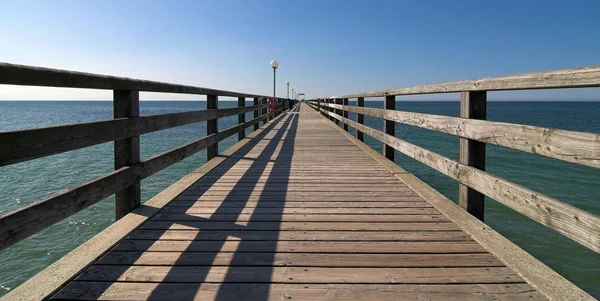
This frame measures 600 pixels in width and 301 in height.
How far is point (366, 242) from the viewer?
243cm

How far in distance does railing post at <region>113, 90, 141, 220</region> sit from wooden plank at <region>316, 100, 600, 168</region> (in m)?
2.66

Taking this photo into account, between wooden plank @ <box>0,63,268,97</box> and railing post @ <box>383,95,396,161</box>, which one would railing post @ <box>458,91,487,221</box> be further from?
wooden plank @ <box>0,63,268,97</box>

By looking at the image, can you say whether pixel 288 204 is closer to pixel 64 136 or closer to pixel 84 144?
→ pixel 84 144

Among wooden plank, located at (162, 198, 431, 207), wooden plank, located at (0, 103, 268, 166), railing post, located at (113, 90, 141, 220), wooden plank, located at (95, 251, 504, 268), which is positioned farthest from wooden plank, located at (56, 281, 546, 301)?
wooden plank, located at (162, 198, 431, 207)

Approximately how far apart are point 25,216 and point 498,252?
102 inches

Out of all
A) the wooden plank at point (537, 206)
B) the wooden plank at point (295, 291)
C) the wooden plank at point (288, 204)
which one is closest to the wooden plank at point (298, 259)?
the wooden plank at point (295, 291)

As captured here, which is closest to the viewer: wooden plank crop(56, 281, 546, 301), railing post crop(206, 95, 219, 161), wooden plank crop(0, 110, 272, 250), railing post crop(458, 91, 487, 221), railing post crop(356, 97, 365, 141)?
wooden plank crop(0, 110, 272, 250)

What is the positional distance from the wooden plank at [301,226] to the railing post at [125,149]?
329mm

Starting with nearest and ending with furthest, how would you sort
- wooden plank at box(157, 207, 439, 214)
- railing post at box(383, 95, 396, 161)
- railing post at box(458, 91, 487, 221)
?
railing post at box(458, 91, 487, 221), wooden plank at box(157, 207, 439, 214), railing post at box(383, 95, 396, 161)

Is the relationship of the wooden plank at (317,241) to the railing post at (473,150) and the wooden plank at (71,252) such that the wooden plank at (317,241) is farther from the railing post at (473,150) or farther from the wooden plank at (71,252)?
the railing post at (473,150)

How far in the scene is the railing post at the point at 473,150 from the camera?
9.19 feet

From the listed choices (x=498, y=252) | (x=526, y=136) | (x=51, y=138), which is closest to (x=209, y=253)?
(x=51, y=138)

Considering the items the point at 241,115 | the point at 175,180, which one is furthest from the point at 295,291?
the point at 175,180

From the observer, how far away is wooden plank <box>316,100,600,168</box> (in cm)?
167
